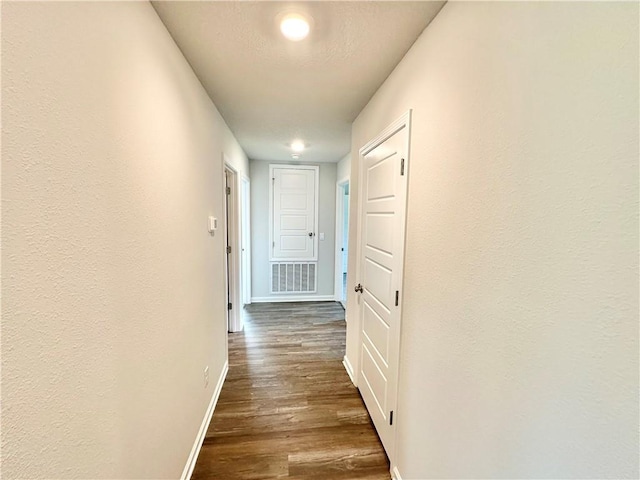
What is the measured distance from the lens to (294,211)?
451 centimetres

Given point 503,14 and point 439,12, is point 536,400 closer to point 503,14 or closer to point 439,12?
point 503,14

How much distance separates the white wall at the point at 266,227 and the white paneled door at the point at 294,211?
0.11 meters

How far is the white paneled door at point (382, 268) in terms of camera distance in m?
1.53

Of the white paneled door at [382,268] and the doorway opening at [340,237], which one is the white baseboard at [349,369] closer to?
the white paneled door at [382,268]

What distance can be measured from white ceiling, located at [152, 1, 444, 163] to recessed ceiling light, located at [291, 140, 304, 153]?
0.78 meters

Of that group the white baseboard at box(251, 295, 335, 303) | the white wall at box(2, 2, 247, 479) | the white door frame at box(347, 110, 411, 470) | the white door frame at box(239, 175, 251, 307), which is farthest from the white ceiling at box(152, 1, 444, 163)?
the white baseboard at box(251, 295, 335, 303)

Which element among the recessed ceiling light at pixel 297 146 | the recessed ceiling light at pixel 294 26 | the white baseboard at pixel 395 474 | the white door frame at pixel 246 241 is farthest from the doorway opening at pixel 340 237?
the recessed ceiling light at pixel 294 26

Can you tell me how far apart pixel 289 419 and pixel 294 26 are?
94.0 inches

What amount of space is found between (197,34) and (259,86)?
1.82 ft

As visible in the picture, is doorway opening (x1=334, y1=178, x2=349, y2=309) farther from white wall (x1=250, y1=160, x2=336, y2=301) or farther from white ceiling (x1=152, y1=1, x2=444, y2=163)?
white ceiling (x1=152, y1=1, x2=444, y2=163)

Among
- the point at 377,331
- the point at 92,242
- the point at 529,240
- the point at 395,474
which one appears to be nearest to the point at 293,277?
the point at 377,331

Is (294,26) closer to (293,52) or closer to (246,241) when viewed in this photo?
(293,52)

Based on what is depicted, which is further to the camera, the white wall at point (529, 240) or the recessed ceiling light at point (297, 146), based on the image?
the recessed ceiling light at point (297, 146)

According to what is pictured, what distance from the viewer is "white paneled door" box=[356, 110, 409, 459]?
1532 mm
